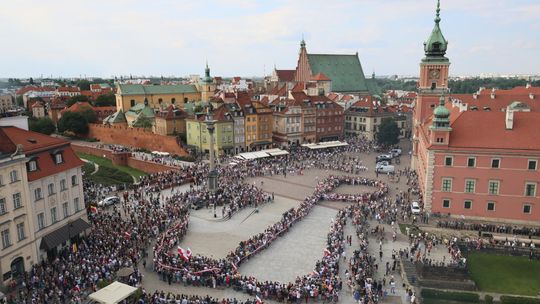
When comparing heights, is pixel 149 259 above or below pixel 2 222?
below

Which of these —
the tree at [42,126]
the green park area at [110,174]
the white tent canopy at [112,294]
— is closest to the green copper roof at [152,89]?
the tree at [42,126]

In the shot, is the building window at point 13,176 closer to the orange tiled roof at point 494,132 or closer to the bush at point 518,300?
the bush at point 518,300

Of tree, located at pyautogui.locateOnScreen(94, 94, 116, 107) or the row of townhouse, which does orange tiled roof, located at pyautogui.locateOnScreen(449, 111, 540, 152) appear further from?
tree, located at pyautogui.locateOnScreen(94, 94, 116, 107)

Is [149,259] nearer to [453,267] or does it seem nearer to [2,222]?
[2,222]

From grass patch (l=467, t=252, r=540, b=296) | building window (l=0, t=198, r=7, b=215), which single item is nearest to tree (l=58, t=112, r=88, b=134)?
building window (l=0, t=198, r=7, b=215)

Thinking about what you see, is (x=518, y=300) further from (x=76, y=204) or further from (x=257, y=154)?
(x=257, y=154)

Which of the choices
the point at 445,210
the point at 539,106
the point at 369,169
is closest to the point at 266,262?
the point at 445,210

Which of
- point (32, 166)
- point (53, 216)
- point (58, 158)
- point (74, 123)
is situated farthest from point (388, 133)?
point (74, 123)

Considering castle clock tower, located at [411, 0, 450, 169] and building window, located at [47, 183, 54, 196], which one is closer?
building window, located at [47, 183, 54, 196]
